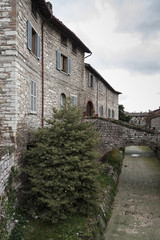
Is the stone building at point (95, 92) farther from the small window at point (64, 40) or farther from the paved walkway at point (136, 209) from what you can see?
the paved walkway at point (136, 209)

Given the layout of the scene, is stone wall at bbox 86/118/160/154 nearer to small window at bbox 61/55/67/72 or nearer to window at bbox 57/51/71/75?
window at bbox 57/51/71/75

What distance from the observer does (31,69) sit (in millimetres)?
8719

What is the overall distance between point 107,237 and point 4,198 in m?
4.30

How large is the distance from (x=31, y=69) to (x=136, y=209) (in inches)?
329

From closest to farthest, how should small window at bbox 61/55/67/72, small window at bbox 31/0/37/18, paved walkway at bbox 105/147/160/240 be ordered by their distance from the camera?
paved walkway at bbox 105/147/160/240
small window at bbox 31/0/37/18
small window at bbox 61/55/67/72

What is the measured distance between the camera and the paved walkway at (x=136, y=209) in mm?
7997

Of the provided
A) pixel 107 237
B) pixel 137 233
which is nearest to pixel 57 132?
pixel 107 237

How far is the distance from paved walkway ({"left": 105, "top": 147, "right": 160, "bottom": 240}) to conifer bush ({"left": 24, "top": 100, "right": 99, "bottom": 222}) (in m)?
1.69

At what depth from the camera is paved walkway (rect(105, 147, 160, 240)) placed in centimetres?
800

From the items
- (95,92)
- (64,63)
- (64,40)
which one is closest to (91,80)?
(95,92)

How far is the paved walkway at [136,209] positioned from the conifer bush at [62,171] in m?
1.69

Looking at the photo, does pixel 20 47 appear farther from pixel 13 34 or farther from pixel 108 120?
pixel 108 120

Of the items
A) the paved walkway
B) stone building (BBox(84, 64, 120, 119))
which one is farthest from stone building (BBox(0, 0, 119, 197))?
the paved walkway

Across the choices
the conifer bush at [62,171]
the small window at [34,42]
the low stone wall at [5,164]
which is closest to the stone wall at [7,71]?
the low stone wall at [5,164]
